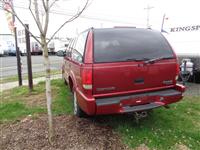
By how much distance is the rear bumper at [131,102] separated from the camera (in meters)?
3.75

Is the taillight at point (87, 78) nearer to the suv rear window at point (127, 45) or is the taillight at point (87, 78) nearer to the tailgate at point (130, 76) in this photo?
the tailgate at point (130, 76)

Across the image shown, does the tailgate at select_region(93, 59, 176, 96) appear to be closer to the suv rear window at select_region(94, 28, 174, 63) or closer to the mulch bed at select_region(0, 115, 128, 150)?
the suv rear window at select_region(94, 28, 174, 63)

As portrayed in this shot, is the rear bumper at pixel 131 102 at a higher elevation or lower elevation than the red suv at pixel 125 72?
lower

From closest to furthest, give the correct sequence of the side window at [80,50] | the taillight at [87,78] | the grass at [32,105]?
the taillight at [87,78], the side window at [80,50], the grass at [32,105]

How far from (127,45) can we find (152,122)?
4.99 ft

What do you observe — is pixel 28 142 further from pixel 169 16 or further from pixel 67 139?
pixel 169 16

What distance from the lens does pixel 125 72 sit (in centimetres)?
383

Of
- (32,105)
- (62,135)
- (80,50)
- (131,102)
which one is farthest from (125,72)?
(32,105)

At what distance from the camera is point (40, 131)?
4.30m

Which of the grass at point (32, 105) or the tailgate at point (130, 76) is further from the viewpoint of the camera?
the grass at point (32, 105)

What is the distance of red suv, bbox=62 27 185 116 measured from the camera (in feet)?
12.3

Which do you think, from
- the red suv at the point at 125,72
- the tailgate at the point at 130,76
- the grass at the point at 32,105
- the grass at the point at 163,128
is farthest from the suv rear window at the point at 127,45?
the grass at the point at 32,105

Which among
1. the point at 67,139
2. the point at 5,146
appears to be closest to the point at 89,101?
the point at 67,139

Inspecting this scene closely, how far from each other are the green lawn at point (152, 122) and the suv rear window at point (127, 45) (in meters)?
1.24
